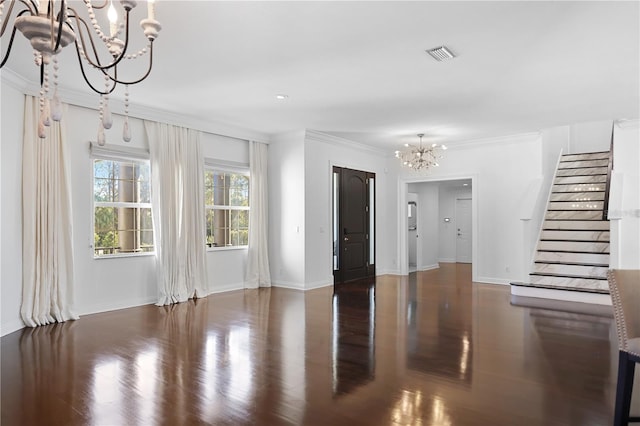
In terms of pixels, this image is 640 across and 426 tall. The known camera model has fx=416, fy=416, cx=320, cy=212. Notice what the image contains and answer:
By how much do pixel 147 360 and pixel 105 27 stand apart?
9.55 ft

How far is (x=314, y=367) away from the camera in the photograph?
3.49 meters

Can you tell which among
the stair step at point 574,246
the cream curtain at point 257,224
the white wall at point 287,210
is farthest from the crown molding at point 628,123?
the cream curtain at point 257,224

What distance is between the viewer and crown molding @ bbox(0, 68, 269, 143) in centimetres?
467

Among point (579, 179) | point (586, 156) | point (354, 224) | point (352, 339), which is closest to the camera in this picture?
point (352, 339)

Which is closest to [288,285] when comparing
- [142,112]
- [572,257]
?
[142,112]

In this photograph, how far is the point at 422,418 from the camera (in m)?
2.59

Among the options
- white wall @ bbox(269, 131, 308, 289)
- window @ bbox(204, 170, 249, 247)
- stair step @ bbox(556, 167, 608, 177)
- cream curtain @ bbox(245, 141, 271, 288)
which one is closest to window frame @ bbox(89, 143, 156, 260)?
window @ bbox(204, 170, 249, 247)

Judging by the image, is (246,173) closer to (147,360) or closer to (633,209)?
(147,360)

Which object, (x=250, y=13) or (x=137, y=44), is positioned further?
(x=137, y=44)

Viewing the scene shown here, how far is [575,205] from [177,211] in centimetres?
699

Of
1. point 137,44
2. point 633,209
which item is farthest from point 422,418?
point 633,209

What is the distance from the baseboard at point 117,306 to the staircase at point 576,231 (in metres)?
5.61

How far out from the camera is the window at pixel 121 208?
226 inches

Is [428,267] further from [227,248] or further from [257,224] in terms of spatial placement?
[227,248]
